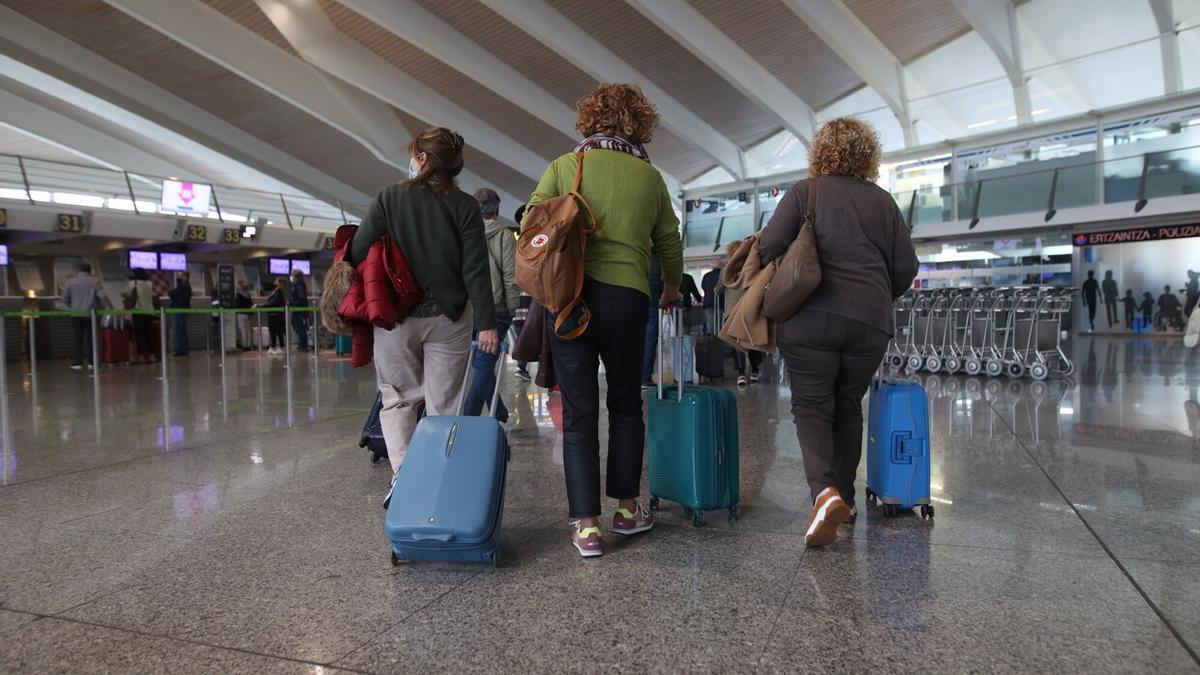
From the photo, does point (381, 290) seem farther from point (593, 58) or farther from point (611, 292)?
point (593, 58)

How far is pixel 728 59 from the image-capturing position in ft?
62.7

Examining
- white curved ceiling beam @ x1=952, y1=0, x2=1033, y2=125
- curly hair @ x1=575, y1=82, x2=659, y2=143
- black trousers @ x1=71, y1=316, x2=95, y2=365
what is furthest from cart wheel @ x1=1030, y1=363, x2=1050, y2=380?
black trousers @ x1=71, y1=316, x2=95, y2=365

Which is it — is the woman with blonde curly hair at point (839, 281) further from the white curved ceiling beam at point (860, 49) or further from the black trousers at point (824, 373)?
the white curved ceiling beam at point (860, 49)

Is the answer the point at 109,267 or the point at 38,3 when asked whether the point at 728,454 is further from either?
the point at 38,3

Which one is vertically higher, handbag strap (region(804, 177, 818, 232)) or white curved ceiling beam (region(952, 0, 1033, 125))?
white curved ceiling beam (region(952, 0, 1033, 125))

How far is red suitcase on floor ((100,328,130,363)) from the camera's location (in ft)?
45.1

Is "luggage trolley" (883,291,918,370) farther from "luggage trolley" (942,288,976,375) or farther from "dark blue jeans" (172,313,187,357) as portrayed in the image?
"dark blue jeans" (172,313,187,357)

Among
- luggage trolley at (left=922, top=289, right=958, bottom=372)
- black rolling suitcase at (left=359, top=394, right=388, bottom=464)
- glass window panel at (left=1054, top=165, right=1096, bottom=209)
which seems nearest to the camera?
black rolling suitcase at (left=359, top=394, right=388, bottom=464)

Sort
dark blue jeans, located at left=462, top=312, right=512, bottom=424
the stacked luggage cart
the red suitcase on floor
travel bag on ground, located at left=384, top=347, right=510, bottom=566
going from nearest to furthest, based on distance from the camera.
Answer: travel bag on ground, located at left=384, top=347, right=510, bottom=566, dark blue jeans, located at left=462, top=312, right=512, bottom=424, the stacked luggage cart, the red suitcase on floor

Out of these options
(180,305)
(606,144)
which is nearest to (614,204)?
(606,144)

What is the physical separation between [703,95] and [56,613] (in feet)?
76.7

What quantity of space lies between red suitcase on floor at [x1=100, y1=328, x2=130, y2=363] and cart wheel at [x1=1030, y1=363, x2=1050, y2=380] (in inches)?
604

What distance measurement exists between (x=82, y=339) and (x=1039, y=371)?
15673mm

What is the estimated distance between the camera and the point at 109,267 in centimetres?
1877
